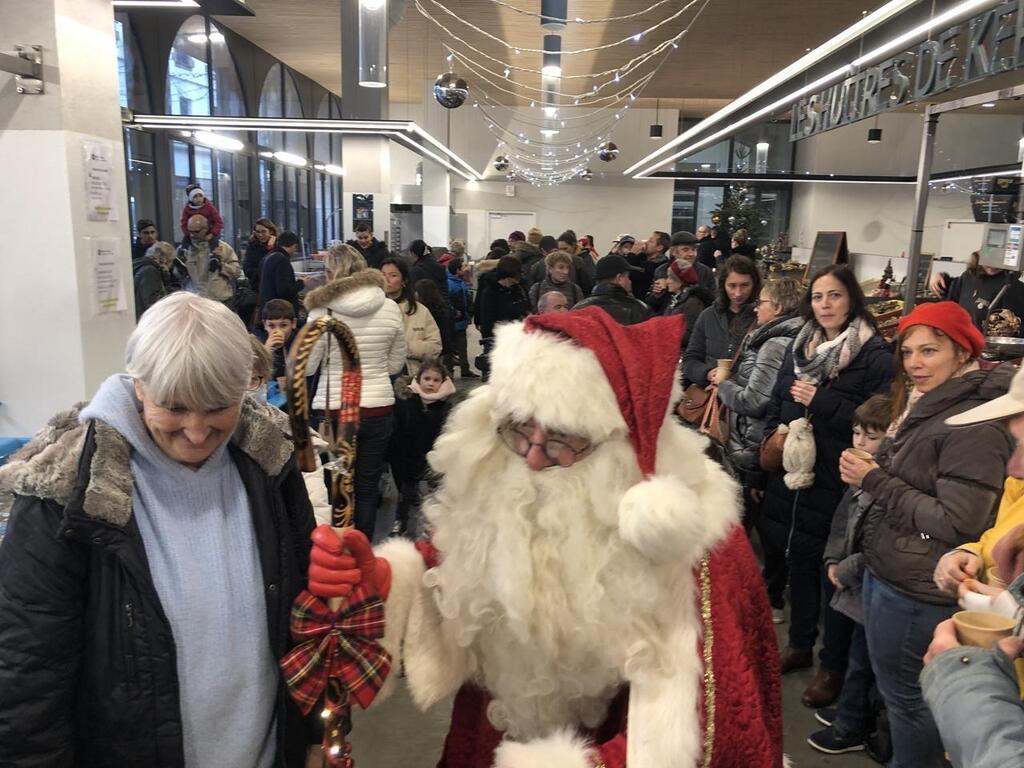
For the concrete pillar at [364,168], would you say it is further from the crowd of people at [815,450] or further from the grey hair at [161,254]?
the crowd of people at [815,450]

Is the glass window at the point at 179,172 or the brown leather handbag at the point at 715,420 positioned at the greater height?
the glass window at the point at 179,172

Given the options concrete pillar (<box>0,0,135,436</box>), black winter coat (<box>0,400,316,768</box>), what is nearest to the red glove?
black winter coat (<box>0,400,316,768</box>)

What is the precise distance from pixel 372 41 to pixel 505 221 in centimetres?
1281

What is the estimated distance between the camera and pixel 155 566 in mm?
1268

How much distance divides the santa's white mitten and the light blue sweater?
88.2 inches

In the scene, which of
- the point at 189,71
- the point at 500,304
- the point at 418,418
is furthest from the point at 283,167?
the point at 418,418

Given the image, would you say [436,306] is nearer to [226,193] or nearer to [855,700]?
[855,700]

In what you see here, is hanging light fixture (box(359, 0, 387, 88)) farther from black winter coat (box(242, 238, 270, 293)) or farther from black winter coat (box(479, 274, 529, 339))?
black winter coat (box(242, 238, 270, 293))

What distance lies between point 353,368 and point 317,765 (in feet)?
2.48

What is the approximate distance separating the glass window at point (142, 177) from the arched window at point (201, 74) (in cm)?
102

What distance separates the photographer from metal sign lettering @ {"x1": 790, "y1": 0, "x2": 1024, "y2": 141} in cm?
305

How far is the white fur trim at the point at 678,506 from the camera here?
1.23m

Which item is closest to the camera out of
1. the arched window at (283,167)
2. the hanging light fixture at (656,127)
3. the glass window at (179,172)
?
the glass window at (179,172)

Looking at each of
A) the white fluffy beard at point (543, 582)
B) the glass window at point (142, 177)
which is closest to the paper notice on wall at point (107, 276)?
the white fluffy beard at point (543, 582)
